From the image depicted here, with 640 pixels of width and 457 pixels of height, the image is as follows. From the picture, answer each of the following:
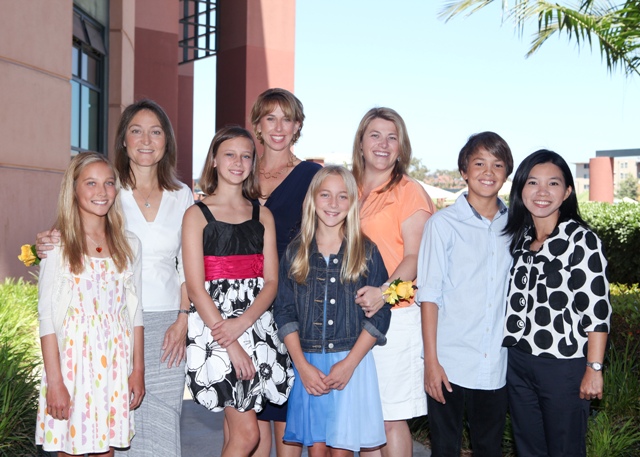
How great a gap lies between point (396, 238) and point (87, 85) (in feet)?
38.2

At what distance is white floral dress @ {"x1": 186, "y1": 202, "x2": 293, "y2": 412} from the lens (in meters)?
3.72

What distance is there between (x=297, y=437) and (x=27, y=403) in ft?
7.57

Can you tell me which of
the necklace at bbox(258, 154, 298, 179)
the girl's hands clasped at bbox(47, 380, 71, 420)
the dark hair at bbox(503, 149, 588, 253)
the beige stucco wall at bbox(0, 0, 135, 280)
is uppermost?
the beige stucco wall at bbox(0, 0, 135, 280)

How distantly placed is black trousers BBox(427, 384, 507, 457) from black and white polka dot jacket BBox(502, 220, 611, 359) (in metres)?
0.34

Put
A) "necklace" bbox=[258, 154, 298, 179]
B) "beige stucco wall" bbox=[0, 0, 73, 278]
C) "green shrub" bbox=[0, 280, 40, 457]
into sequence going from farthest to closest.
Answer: "beige stucco wall" bbox=[0, 0, 73, 278] < "green shrub" bbox=[0, 280, 40, 457] < "necklace" bbox=[258, 154, 298, 179]

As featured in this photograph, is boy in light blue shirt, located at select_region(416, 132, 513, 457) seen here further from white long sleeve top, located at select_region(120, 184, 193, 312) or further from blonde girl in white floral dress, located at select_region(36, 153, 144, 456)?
blonde girl in white floral dress, located at select_region(36, 153, 144, 456)

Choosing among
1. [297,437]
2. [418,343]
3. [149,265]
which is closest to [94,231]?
[149,265]

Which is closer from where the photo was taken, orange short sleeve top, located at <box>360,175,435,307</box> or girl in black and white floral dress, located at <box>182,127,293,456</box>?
girl in black and white floral dress, located at <box>182,127,293,456</box>

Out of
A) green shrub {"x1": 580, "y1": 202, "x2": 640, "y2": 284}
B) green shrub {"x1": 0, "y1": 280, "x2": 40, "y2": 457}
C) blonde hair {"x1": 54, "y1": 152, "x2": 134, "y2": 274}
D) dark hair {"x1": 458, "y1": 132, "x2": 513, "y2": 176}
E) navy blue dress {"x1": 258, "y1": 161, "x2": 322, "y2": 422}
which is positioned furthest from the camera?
green shrub {"x1": 580, "y1": 202, "x2": 640, "y2": 284}

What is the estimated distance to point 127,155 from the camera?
3.99 metres

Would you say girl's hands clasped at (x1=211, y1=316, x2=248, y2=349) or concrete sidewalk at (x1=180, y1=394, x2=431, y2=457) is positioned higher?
girl's hands clasped at (x1=211, y1=316, x2=248, y2=349)

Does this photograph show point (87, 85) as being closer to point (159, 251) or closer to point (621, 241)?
point (621, 241)

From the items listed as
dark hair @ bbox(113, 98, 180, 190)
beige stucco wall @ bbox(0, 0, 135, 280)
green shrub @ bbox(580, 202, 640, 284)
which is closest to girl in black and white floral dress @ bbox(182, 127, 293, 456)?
dark hair @ bbox(113, 98, 180, 190)

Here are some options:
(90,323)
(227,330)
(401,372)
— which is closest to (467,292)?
(401,372)
